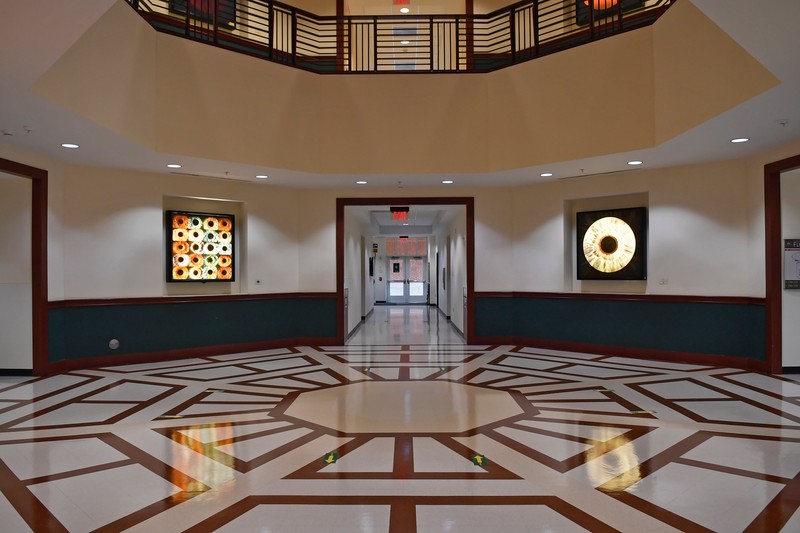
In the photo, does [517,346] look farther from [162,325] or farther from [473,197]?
[162,325]

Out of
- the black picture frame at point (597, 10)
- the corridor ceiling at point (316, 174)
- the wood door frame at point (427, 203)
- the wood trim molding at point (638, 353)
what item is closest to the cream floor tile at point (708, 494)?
the corridor ceiling at point (316, 174)

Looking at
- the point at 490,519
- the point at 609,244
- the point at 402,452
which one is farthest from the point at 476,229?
the point at 490,519

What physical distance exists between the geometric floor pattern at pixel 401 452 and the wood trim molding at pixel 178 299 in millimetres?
1168

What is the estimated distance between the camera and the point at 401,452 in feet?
14.2

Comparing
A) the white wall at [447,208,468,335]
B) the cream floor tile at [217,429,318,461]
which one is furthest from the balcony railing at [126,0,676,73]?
the cream floor tile at [217,429,318,461]

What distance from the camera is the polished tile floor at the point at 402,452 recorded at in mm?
3227

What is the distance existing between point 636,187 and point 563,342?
9.98 feet

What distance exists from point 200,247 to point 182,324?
1407 mm

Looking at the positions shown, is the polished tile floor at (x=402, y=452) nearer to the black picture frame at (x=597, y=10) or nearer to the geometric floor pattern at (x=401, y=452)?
the geometric floor pattern at (x=401, y=452)

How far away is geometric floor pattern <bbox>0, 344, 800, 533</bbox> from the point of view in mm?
3225

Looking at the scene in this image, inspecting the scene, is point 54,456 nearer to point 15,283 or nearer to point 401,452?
point 401,452

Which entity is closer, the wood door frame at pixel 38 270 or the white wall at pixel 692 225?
the wood door frame at pixel 38 270

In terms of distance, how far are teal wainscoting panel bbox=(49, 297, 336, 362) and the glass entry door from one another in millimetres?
14305

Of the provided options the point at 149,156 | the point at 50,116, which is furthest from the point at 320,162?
the point at 50,116
